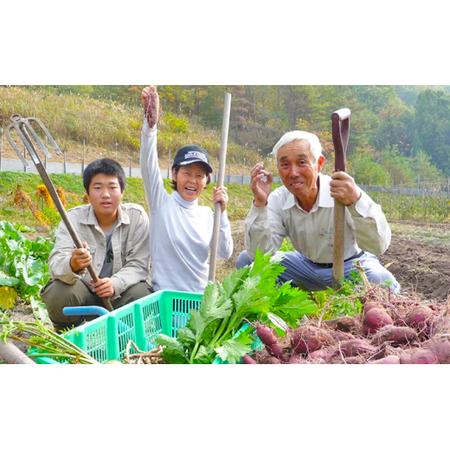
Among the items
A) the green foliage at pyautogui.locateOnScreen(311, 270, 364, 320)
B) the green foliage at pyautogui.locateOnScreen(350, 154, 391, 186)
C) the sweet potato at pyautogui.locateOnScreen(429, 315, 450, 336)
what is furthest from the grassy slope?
the sweet potato at pyautogui.locateOnScreen(429, 315, 450, 336)

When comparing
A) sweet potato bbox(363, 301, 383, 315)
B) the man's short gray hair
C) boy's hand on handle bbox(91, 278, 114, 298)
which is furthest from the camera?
the man's short gray hair

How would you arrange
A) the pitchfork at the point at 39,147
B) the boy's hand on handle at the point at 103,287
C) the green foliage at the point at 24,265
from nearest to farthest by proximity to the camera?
the pitchfork at the point at 39,147 → the boy's hand on handle at the point at 103,287 → the green foliage at the point at 24,265

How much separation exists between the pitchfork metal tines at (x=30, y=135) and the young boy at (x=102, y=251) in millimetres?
268

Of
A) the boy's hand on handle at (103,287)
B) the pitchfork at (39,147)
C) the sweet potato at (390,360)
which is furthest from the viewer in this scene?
the boy's hand on handle at (103,287)

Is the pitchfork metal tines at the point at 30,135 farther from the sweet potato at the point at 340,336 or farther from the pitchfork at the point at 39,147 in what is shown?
the sweet potato at the point at 340,336

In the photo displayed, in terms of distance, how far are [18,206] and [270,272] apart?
1.47 meters

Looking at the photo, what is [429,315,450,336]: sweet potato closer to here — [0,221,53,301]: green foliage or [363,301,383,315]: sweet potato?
[363,301,383,315]: sweet potato

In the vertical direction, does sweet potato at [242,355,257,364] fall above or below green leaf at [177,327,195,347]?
below

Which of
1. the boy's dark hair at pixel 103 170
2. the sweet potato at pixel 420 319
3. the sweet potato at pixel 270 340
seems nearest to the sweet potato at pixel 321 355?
the sweet potato at pixel 270 340

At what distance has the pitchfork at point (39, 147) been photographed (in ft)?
10.3

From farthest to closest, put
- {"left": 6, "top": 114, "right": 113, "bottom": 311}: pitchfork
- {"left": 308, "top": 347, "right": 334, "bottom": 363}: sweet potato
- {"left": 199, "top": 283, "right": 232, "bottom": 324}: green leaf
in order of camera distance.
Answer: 1. {"left": 6, "top": 114, "right": 113, "bottom": 311}: pitchfork
2. {"left": 199, "top": 283, "right": 232, "bottom": 324}: green leaf
3. {"left": 308, "top": 347, "right": 334, "bottom": 363}: sweet potato

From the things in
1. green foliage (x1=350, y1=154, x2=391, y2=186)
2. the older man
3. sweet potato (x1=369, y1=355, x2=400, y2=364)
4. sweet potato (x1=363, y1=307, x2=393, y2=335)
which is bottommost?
sweet potato (x1=369, y1=355, x2=400, y2=364)

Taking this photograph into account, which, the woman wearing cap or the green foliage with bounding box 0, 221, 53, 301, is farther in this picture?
the green foliage with bounding box 0, 221, 53, 301

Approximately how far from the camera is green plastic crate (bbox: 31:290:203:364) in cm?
270
